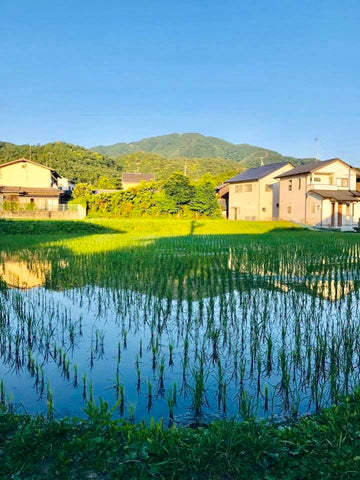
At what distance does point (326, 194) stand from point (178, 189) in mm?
12667

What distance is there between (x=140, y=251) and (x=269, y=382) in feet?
34.0

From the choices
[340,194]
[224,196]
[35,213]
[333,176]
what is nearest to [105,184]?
[224,196]

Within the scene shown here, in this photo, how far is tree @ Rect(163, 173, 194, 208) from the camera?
36.4m

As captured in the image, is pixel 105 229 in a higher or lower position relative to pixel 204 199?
lower

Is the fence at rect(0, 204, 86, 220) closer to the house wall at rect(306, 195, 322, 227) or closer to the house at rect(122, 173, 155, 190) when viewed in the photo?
the house wall at rect(306, 195, 322, 227)

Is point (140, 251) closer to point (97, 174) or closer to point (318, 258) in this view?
point (318, 258)

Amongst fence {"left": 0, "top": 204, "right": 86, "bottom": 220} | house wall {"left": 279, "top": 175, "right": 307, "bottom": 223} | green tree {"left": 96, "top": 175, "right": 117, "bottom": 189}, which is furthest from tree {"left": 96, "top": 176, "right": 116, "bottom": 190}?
house wall {"left": 279, "top": 175, "right": 307, "bottom": 223}

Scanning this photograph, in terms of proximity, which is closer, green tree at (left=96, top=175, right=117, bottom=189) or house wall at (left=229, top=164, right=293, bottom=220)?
house wall at (left=229, top=164, right=293, bottom=220)

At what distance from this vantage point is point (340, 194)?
106 ft

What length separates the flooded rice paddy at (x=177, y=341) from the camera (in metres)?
3.70

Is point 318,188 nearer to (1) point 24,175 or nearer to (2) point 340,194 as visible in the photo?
(2) point 340,194

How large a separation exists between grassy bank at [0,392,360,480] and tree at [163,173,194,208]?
33852mm

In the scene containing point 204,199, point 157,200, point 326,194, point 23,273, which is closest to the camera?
point 23,273

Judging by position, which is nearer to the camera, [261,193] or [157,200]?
[157,200]
